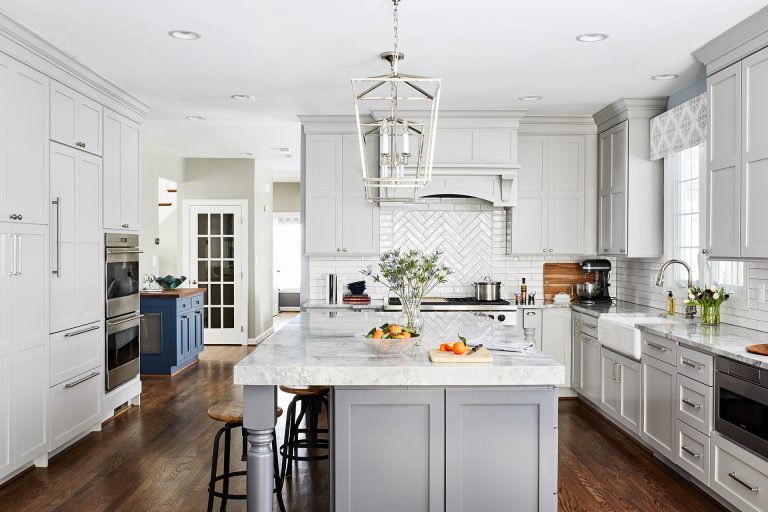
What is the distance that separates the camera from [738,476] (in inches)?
128

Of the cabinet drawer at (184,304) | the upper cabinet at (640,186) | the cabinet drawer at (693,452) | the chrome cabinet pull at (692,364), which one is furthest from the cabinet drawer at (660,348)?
the cabinet drawer at (184,304)

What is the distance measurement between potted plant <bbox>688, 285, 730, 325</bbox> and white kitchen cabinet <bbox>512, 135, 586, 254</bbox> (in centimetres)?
186

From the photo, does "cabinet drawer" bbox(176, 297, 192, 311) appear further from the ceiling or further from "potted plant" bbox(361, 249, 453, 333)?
"potted plant" bbox(361, 249, 453, 333)

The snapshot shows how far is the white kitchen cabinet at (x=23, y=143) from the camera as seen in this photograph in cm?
361

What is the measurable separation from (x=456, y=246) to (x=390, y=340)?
3720 millimetres

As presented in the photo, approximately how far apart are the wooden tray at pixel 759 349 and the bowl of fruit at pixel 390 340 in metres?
1.83

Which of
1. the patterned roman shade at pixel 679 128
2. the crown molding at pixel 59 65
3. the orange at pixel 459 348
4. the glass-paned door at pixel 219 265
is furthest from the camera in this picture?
the glass-paned door at pixel 219 265

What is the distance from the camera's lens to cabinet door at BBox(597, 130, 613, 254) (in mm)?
5871

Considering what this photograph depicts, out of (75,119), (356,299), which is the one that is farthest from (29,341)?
(356,299)

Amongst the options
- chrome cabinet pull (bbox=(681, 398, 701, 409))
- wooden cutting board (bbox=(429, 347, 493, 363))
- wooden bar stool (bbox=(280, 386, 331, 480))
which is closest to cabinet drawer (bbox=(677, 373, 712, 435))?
chrome cabinet pull (bbox=(681, 398, 701, 409))

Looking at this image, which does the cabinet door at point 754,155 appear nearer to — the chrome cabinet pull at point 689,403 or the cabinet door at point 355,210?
the chrome cabinet pull at point 689,403

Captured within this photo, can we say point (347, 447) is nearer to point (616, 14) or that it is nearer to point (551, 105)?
point (616, 14)

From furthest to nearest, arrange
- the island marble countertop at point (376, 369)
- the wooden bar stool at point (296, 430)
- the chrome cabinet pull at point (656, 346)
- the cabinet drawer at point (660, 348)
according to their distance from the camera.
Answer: the chrome cabinet pull at point (656, 346), the cabinet drawer at point (660, 348), the wooden bar stool at point (296, 430), the island marble countertop at point (376, 369)

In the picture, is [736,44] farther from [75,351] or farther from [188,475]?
[75,351]
